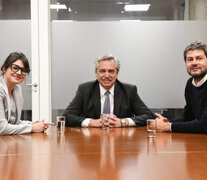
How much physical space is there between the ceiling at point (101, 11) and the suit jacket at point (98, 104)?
1.60 m

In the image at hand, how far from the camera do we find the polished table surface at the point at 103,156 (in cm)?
109

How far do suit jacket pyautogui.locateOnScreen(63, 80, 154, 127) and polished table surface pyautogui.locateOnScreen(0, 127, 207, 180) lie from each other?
2.46ft

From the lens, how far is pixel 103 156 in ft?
4.58

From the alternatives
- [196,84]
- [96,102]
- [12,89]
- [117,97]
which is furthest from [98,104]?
[196,84]

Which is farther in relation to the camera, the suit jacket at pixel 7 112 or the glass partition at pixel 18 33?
the glass partition at pixel 18 33

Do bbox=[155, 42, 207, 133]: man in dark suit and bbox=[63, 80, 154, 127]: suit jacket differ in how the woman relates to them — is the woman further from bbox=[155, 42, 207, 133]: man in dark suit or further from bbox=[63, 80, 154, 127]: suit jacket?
bbox=[155, 42, 207, 133]: man in dark suit

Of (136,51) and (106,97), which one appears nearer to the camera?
(106,97)

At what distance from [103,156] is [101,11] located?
3.17 metres

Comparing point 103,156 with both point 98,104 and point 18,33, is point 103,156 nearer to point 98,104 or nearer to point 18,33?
point 98,104

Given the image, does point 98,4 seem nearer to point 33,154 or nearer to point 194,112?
point 194,112

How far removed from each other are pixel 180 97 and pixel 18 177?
3.37 meters

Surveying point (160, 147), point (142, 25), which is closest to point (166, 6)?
point (142, 25)

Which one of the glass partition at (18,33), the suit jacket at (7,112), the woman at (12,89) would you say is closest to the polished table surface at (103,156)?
the suit jacket at (7,112)

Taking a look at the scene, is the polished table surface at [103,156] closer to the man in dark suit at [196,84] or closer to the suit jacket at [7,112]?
the suit jacket at [7,112]
